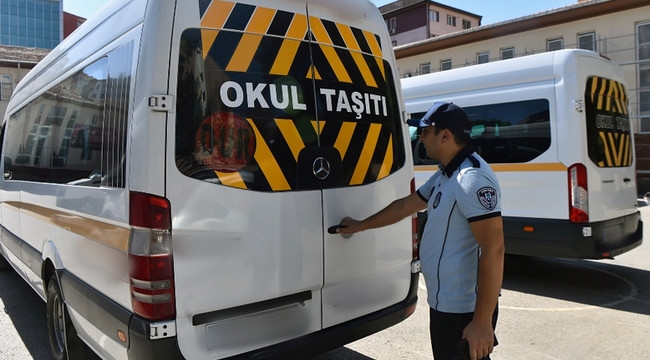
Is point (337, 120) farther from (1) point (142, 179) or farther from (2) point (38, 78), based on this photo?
(2) point (38, 78)

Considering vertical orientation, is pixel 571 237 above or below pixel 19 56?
below

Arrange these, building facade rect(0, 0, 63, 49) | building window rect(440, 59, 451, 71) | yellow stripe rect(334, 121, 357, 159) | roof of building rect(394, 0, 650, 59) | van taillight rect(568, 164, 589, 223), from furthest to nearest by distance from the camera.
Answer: building facade rect(0, 0, 63, 49) → building window rect(440, 59, 451, 71) → roof of building rect(394, 0, 650, 59) → van taillight rect(568, 164, 589, 223) → yellow stripe rect(334, 121, 357, 159)

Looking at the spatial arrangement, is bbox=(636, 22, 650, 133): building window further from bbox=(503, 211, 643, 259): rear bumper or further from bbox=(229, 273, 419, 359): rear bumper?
bbox=(229, 273, 419, 359): rear bumper

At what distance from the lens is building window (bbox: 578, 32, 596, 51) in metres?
21.8

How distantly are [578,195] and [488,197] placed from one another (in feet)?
12.0

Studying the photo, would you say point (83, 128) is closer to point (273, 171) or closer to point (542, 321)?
point (273, 171)

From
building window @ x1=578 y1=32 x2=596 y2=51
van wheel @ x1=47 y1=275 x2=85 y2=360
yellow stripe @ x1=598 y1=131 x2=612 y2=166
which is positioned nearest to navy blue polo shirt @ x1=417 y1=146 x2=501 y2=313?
van wheel @ x1=47 y1=275 x2=85 y2=360

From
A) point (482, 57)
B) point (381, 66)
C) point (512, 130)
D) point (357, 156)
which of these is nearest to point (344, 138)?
point (357, 156)

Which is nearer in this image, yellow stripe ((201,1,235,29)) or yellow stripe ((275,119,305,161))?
yellow stripe ((201,1,235,29))

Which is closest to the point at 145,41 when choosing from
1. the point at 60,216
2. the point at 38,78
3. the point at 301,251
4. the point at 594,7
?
the point at 301,251

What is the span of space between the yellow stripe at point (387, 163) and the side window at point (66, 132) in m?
1.70

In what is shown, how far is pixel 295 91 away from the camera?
8.90 ft

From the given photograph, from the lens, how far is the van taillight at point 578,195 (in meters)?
5.08

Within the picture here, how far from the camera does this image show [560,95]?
5.20 metres
